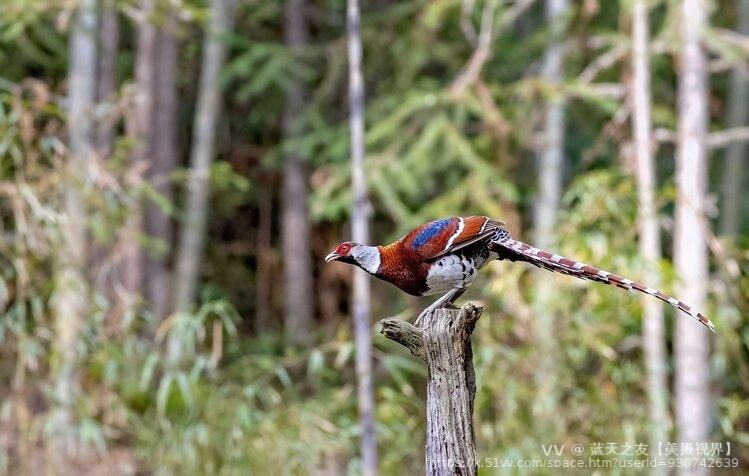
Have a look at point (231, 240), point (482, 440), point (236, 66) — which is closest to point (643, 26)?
point (482, 440)

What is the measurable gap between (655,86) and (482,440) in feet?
17.7

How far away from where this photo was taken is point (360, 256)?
375cm

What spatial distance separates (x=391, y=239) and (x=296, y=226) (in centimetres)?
209

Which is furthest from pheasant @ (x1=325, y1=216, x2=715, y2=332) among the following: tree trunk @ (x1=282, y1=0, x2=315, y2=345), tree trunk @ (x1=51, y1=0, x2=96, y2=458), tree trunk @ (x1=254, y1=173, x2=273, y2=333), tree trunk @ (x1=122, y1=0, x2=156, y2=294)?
tree trunk @ (x1=254, y1=173, x2=273, y2=333)

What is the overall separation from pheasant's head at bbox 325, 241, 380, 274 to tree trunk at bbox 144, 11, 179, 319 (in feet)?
23.9

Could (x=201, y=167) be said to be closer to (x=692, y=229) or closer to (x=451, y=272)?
(x=692, y=229)

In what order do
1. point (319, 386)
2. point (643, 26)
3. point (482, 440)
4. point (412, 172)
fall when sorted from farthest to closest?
1. point (412, 172)
2. point (319, 386)
3. point (643, 26)
4. point (482, 440)

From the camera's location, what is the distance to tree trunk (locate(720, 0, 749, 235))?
1062 cm

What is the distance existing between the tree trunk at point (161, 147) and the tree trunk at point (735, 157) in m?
6.14

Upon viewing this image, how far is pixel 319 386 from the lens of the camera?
9.02 meters

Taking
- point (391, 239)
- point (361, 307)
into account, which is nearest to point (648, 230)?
point (361, 307)

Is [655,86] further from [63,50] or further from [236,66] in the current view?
[63,50]

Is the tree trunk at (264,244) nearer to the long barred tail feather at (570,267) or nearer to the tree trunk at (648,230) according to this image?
the tree trunk at (648,230)

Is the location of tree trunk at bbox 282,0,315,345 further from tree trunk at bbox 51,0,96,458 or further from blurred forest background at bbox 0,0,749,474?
tree trunk at bbox 51,0,96,458
